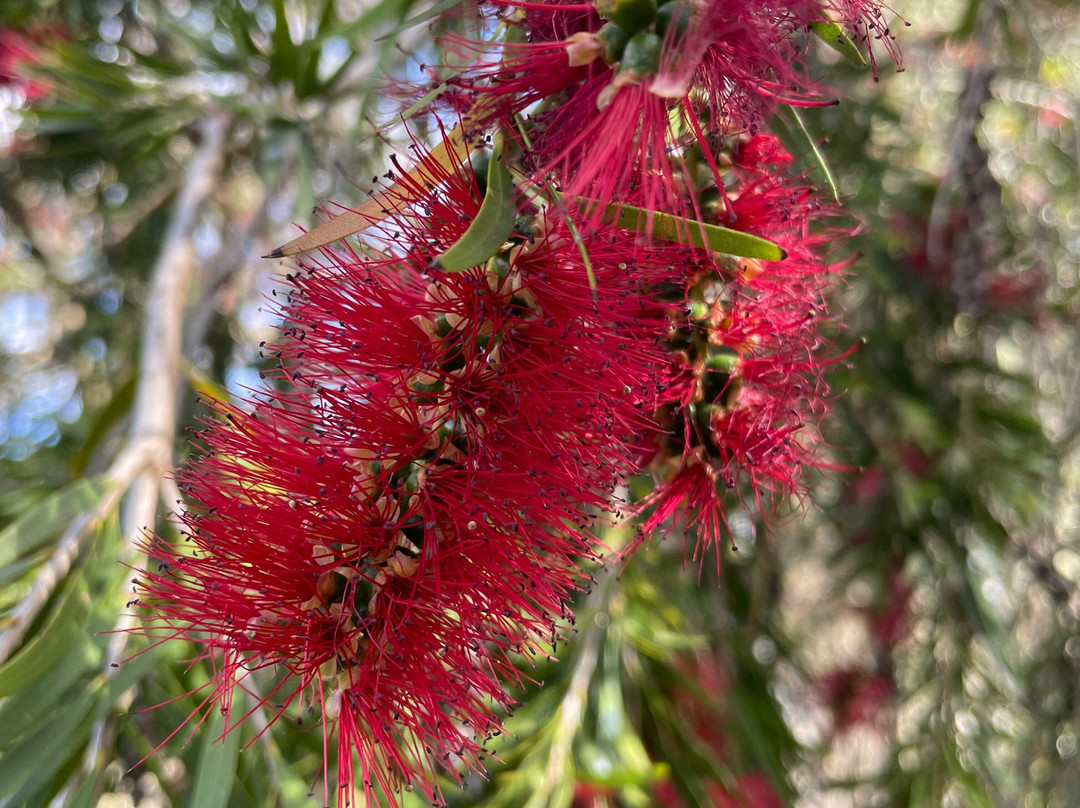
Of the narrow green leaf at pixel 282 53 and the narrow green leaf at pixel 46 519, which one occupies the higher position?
the narrow green leaf at pixel 282 53

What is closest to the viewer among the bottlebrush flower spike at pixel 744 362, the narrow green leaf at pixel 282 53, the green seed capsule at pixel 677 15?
the green seed capsule at pixel 677 15

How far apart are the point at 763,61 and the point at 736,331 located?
0.32 meters

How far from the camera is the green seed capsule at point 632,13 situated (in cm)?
68

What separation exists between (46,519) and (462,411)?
83 cm

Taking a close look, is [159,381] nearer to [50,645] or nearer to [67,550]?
[67,550]

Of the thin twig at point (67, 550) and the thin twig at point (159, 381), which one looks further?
the thin twig at point (159, 381)

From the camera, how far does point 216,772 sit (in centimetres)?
101

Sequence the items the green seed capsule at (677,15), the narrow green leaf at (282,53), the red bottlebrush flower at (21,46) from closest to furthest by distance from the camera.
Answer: the green seed capsule at (677,15) < the narrow green leaf at (282,53) < the red bottlebrush flower at (21,46)

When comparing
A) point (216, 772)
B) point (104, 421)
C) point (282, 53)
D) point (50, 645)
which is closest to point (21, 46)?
point (282, 53)

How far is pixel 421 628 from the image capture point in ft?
2.97

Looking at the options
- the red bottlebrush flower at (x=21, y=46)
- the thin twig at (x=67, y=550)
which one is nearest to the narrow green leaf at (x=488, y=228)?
the thin twig at (x=67, y=550)

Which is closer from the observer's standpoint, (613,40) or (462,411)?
(613,40)

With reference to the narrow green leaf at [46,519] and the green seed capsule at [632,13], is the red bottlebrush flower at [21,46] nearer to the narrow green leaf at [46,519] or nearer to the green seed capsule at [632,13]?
the narrow green leaf at [46,519]

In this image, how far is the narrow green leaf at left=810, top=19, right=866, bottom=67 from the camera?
2.64 feet
